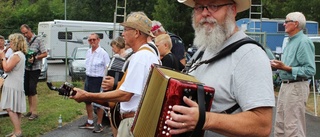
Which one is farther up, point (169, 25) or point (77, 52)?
point (169, 25)

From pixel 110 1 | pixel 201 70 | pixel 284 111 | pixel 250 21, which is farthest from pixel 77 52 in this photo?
pixel 110 1

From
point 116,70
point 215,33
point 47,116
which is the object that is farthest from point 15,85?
point 215,33

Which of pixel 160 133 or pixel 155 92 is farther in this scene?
pixel 155 92

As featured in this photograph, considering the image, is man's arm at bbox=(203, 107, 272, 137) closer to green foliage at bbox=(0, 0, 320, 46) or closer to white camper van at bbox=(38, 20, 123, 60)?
green foliage at bbox=(0, 0, 320, 46)

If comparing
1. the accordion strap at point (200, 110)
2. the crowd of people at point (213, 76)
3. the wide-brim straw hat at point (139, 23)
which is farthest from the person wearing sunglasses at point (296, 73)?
the accordion strap at point (200, 110)

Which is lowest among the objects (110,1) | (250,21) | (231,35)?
(231,35)

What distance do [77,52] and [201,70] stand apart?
17.3 meters

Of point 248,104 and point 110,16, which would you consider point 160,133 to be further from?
point 110,16

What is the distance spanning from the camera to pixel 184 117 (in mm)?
1741

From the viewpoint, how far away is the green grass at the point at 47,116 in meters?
7.75

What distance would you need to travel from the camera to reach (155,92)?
2004 mm

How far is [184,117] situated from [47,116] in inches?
304

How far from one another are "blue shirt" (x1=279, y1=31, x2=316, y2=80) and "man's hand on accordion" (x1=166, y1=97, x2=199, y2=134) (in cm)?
377

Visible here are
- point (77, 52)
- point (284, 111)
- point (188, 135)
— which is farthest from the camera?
point (77, 52)
